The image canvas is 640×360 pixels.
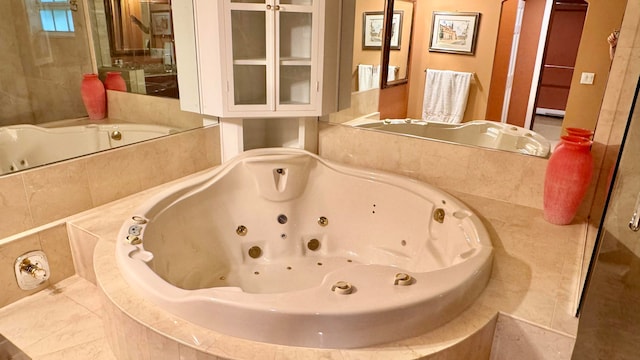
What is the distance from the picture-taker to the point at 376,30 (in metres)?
2.34

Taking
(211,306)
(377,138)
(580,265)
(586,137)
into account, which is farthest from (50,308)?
(586,137)

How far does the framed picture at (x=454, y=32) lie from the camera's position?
205 centimetres

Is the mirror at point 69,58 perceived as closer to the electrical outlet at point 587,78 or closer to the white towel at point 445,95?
the white towel at point 445,95

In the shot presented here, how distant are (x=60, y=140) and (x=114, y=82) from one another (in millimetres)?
575

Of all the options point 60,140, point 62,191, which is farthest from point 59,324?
point 60,140

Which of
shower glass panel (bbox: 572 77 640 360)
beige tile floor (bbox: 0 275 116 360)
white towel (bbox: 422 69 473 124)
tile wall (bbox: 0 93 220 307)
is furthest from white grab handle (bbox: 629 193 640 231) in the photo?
tile wall (bbox: 0 93 220 307)

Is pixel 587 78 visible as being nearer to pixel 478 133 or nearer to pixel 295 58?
pixel 478 133

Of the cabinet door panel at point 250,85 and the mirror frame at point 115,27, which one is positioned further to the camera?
the mirror frame at point 115,27

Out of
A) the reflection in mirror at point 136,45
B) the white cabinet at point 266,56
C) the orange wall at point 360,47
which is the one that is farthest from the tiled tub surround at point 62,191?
the orange wall at point 360,47

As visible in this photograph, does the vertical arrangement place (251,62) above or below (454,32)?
below

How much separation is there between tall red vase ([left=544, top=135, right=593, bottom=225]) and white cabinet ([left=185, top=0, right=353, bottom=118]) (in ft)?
3.94

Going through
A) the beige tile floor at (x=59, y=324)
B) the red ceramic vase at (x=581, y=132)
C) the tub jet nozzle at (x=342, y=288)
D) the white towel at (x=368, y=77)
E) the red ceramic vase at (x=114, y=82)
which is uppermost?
the white towel at (x=368, y=77)

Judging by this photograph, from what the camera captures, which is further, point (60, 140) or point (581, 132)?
point (60, 140)

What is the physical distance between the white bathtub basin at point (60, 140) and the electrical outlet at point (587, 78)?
2061 mm
